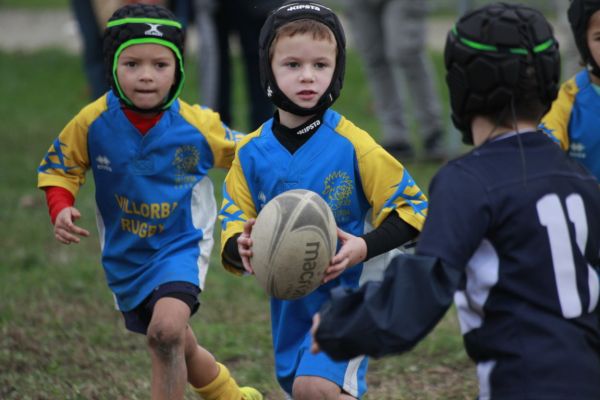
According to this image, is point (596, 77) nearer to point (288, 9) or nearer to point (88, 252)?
point (288, 9)

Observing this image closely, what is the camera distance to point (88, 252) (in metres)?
8.80

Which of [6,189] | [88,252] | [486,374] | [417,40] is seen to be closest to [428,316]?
[486,374]

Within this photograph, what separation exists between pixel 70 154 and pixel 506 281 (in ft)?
8.63

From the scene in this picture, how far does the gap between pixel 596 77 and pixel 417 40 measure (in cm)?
534

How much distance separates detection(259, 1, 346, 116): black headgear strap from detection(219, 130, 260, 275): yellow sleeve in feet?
0.77

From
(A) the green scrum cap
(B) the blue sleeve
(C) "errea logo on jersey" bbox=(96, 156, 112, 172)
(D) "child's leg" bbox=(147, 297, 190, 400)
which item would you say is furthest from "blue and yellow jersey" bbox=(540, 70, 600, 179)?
(B) the blue sleeve

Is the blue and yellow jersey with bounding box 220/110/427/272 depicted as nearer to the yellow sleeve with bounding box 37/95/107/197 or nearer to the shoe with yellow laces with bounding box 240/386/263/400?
the yellow sleeve with bounding box 37/95/107/197

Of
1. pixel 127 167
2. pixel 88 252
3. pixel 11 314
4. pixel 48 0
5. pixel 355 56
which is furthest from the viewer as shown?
pixel 48 0

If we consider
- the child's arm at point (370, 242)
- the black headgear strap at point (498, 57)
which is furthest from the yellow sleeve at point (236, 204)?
the black headgear strap at point (498, 57)

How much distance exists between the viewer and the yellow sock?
5.43 meters

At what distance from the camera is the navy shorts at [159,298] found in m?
5.15

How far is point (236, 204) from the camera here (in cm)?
464

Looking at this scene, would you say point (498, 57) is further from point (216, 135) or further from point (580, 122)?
point (216, 135)

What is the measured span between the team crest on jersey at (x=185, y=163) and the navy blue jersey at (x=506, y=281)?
205 cm
